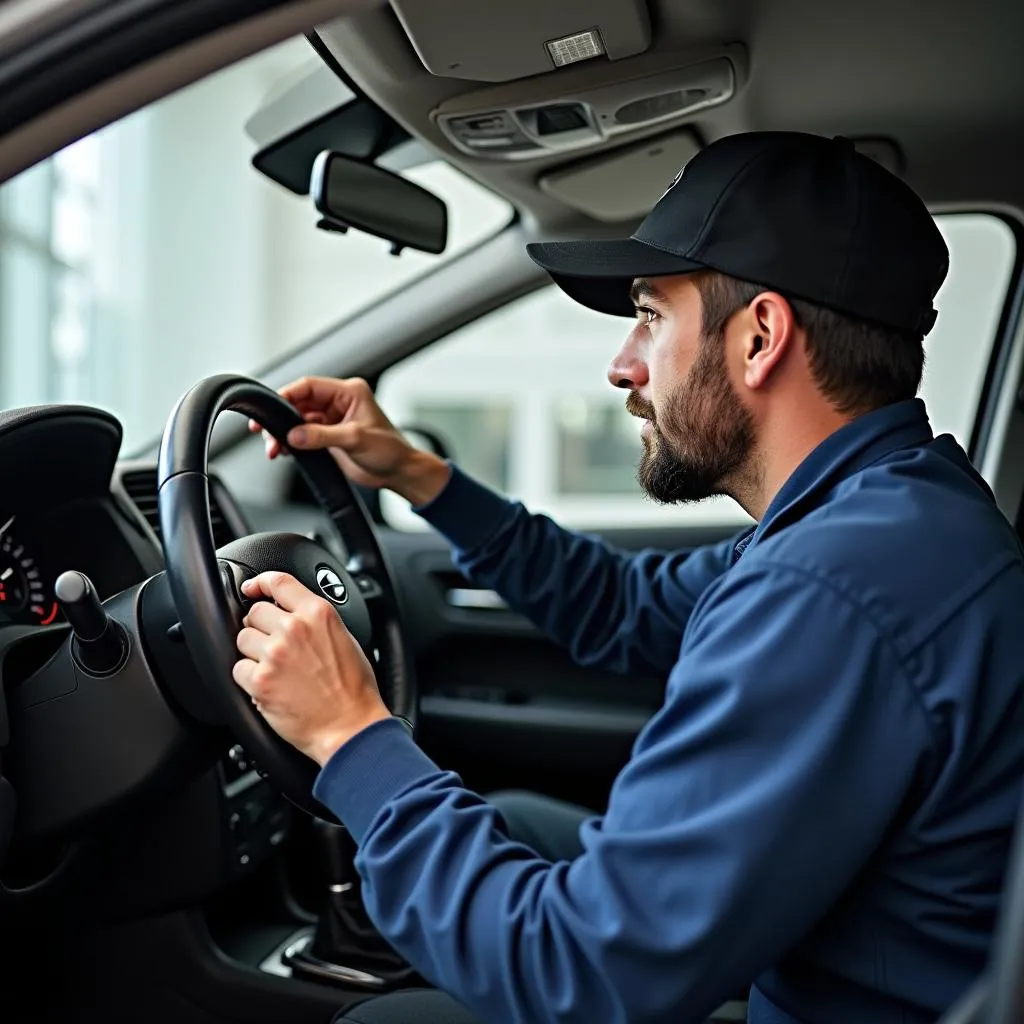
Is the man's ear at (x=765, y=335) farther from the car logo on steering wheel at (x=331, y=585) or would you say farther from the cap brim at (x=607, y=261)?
the car logo on steering wheel at (x=331, y=585)

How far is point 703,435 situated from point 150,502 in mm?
844

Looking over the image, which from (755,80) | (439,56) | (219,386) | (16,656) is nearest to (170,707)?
(16,656)

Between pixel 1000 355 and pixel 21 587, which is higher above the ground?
pixel 21 587

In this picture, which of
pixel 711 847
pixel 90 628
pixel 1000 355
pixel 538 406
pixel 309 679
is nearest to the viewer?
pixel 711 847

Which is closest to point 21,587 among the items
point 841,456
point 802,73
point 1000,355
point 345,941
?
point 345,941

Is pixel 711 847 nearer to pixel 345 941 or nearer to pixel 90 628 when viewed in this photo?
pixel 90 628

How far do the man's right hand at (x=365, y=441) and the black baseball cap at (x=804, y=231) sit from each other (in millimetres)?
576

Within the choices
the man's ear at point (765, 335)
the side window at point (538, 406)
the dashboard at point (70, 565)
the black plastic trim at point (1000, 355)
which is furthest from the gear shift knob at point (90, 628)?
the side window at point (538, 406)

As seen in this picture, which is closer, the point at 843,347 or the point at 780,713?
the point at 780,713

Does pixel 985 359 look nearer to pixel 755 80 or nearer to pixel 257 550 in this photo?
pixel 755 80

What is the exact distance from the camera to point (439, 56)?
143cm

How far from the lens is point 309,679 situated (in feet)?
3.33

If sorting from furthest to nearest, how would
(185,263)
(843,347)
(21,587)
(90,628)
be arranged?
(185,263) → (21,587) → (90,628) → (843,347)

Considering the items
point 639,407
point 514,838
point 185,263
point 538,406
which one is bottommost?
point 538,406
